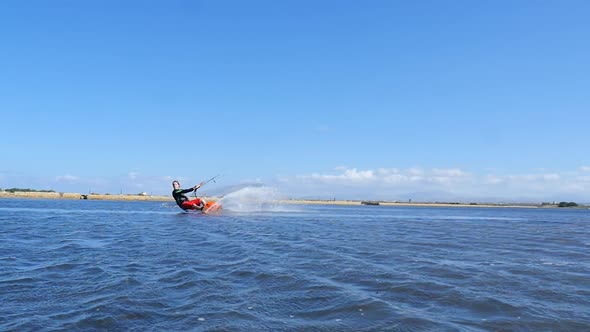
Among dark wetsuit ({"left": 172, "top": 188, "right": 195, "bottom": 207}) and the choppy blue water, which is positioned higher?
dark wetsuit ({"left": 172, "top": 188, "right": 195, "bottom": 207})

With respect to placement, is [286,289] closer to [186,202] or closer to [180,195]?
[180,195]

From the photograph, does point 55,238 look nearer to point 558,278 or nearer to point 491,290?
point 491,290

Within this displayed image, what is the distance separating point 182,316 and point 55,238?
44.2 feet

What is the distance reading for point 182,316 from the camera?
6.77 m

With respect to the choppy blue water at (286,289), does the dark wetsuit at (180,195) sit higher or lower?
higher

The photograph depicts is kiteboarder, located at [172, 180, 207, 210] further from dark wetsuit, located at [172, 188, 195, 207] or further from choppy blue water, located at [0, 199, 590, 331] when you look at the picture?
choppy blue water, located at [0, 199, 590, 331]

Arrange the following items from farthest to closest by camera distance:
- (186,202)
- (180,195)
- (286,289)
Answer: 1. (186,202)
2. (180,195)
3. (286,289)

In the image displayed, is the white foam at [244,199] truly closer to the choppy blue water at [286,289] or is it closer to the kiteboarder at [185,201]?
the kiteboarder at [185,201]

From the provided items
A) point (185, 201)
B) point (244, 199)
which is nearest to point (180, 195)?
point (185, 201)

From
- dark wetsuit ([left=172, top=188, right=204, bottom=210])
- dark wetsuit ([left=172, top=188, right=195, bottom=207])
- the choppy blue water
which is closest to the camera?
the choppy blue water

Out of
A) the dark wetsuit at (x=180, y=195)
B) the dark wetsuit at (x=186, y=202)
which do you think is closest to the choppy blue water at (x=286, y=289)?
the dark wetsuit at (x=180, y=195)

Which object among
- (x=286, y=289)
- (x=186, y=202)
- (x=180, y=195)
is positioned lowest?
(x=286, y=289)

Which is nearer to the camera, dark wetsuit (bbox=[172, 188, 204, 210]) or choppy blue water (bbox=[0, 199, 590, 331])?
choppy blue water (bbox=[0, 199, 590, 331])

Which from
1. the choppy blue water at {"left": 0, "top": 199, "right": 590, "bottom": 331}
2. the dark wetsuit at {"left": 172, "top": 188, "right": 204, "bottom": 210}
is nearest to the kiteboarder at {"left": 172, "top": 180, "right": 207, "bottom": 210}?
the dark wetsuit at {"left": 172, "top": 188, "right": 204, "bottom": 210}
